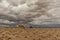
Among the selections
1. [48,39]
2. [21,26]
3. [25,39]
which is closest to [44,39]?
[48,39]

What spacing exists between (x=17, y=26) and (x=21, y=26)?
183 centimetres

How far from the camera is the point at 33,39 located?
21.3 metres

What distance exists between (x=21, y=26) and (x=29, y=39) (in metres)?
14.3

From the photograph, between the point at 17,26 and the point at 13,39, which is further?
the point at 17,26

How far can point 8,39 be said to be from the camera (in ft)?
69.1

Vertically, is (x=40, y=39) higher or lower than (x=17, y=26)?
lower

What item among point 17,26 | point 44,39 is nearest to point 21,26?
point 17,26

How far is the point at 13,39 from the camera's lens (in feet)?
67.8

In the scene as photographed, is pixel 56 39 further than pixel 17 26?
No

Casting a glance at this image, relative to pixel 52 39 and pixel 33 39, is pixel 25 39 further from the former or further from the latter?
pixel 52 39

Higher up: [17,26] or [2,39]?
[17,26]

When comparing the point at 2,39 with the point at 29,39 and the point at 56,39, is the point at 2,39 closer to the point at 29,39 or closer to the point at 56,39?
the point at 29,39

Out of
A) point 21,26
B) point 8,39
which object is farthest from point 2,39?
point 21,26

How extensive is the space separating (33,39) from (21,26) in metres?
14.3
